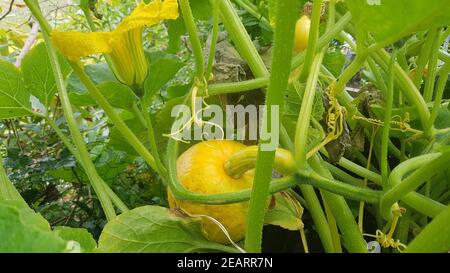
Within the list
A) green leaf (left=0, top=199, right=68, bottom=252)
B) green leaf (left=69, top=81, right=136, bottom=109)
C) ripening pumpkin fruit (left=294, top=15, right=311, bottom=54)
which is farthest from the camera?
ripening pumpkin fruit (left=294, top=15, right=311, bottom=54)

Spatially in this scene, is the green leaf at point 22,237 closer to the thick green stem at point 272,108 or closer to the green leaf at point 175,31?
the thick green stem at point 272,108

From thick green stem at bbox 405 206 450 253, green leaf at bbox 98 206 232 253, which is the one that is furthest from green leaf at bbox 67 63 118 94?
thick green stem at bbox 405 206 450 253

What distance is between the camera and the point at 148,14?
48 cm

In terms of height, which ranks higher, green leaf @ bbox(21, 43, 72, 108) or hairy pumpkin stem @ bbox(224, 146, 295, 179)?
green leaf @ bbox(21, 43, 72, 108)

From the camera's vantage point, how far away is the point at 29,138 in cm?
127

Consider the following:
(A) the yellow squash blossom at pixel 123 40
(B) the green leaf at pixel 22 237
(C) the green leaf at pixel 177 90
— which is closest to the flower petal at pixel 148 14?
(A) the yellow squash blossom at pixel 123 40

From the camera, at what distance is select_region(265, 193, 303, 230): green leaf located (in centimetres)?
61

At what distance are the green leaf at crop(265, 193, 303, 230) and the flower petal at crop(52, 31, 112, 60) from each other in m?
0.28

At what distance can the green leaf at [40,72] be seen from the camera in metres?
0.75

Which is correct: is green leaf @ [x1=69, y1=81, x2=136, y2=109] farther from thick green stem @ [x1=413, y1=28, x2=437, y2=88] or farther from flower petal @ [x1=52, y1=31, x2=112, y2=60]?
thick green stem @ [x1=413, y1=28, x2=437, y2=88]

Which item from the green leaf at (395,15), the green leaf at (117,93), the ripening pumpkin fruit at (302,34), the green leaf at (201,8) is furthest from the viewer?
the green leaf at (201,8)

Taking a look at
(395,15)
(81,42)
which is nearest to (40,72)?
(81,42)

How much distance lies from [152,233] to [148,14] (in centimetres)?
24

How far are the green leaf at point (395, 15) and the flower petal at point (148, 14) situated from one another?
6.5 inches
